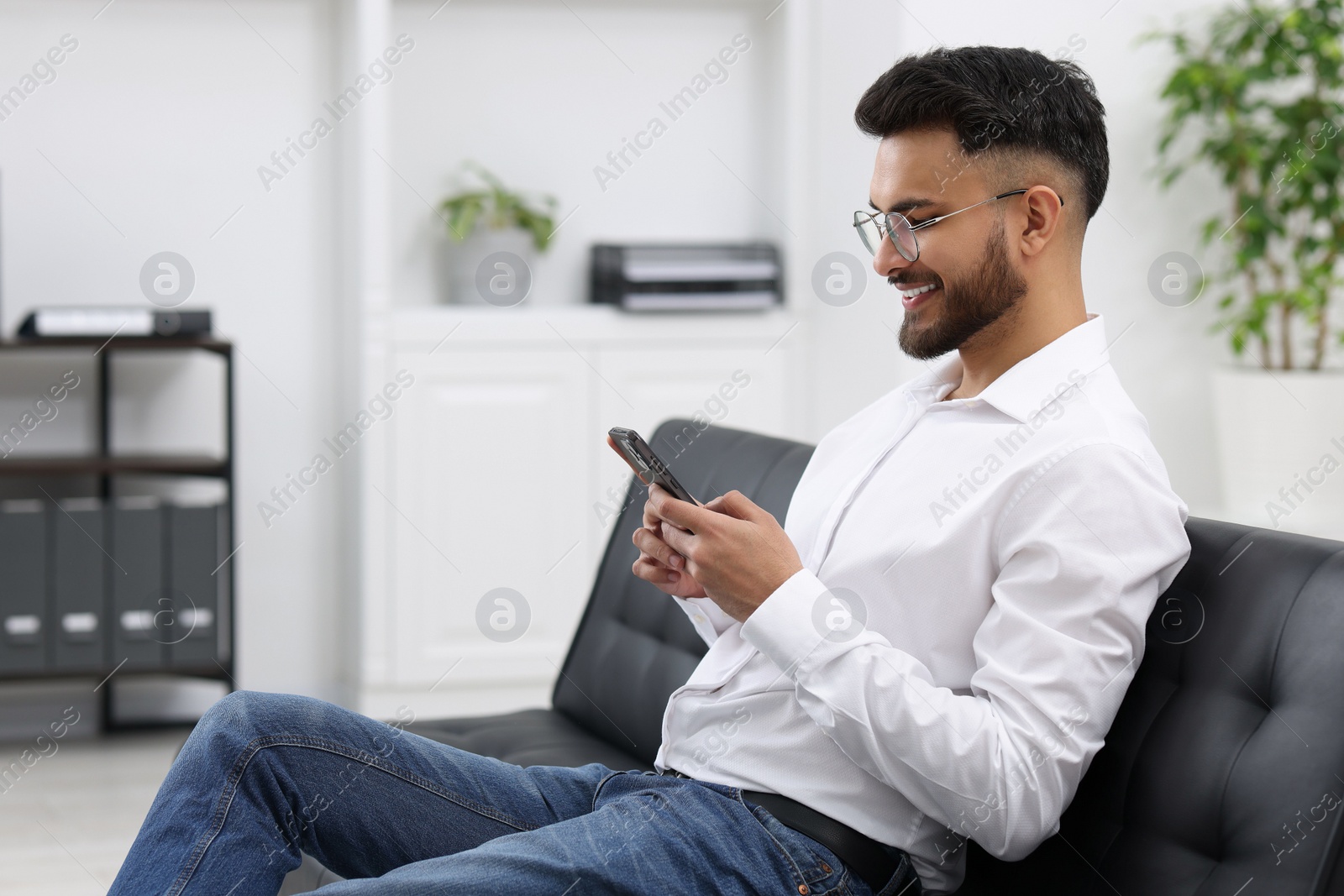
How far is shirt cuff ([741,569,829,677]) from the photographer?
112 centimetres

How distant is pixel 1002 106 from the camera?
1.28 meters

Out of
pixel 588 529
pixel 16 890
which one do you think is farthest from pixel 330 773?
pixel 588 529

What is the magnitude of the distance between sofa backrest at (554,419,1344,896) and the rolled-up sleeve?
0.07 m

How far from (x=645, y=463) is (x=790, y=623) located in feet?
0.76

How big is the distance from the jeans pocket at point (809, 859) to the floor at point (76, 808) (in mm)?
1557

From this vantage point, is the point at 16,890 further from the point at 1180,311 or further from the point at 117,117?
the point at 1180,311

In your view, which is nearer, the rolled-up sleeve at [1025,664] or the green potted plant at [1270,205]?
the rolled-up sleeve at [1025,664]

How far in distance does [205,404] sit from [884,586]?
252 centimetres

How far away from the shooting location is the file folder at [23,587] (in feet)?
9.45

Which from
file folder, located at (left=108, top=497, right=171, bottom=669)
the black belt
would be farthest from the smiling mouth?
file folder, located at (left=108, top=497, right=171, bottom=669)

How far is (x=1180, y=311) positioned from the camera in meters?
3.26

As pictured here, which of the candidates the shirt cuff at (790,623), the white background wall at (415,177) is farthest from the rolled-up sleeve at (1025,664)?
the white background wall at (415,177)

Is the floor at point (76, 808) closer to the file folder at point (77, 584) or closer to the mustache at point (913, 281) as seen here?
the file folder at point (77, 584)

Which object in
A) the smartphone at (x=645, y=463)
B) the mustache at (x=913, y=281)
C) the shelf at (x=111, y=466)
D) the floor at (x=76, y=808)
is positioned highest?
the mustache at (x=913, y=281)
